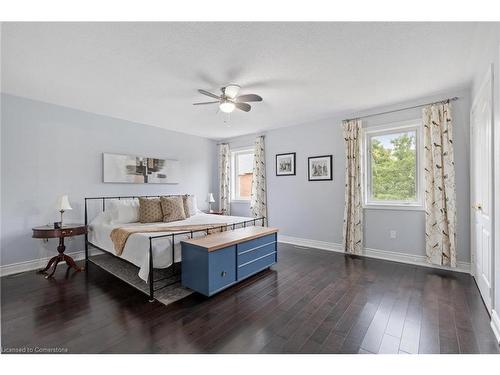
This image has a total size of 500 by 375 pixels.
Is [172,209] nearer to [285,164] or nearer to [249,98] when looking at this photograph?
[249,98]

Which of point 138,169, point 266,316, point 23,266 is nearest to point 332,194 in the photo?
point 266,316

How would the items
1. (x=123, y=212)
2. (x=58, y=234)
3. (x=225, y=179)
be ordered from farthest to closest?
(x=225, y=179), (x=123, y=212), (x=58, y=234)

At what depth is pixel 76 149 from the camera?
3.83 meters

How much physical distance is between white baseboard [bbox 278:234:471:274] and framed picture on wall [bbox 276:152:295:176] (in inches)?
56.3

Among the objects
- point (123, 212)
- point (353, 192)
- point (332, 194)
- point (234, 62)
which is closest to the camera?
point (234, 62)

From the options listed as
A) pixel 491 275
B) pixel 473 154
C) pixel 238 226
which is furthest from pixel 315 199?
pixel 491 275

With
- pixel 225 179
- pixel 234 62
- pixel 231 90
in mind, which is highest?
Result: pixel 234 62

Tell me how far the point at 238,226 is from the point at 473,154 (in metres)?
3.42

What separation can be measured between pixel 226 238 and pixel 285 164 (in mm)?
2783

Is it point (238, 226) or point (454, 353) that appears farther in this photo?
point (238, 226)

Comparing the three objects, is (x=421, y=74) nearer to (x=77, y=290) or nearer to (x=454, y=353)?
(x=454, y=353)

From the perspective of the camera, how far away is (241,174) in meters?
6.14

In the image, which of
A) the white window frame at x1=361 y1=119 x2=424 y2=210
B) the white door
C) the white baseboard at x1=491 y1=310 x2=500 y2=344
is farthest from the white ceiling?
the white baseboard at x1=491 y1=310 x2=500 y2=344

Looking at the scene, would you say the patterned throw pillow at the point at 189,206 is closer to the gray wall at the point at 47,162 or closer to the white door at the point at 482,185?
the gray wall at the point at 47,162
